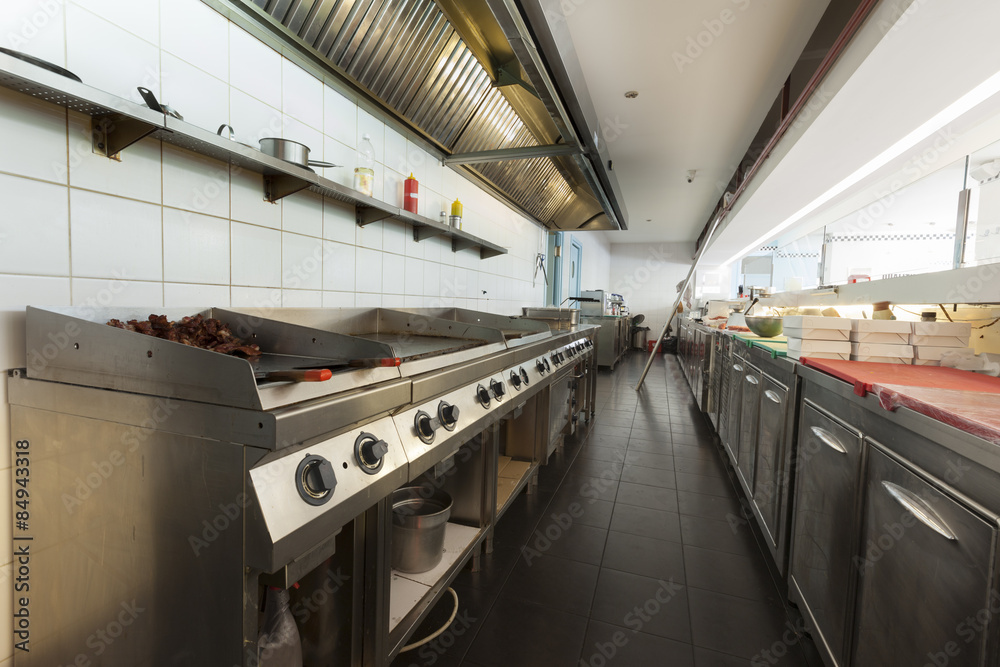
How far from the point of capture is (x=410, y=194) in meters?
2.31

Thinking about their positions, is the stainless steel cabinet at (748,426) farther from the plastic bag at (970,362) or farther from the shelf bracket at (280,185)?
the shelf bracket at (280,185)

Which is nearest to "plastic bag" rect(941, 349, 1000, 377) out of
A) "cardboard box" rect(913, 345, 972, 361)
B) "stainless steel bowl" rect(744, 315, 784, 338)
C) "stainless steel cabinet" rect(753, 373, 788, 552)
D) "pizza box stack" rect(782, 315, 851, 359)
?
"cardboard box" rect(913, 345, 972, 361)

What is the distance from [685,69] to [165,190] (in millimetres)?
3166

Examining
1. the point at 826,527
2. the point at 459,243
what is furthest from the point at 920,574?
the point at 459,243

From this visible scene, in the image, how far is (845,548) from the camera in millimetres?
1184

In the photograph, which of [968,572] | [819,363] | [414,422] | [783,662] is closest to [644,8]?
[819,363]

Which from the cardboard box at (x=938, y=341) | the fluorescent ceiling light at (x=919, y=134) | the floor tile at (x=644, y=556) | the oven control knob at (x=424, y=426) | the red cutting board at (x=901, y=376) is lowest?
the floor tile at (x=644, y=556)

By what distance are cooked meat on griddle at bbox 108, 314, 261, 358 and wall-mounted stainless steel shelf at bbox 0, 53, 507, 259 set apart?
0.45 metres

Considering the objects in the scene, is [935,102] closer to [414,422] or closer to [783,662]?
[783,662]

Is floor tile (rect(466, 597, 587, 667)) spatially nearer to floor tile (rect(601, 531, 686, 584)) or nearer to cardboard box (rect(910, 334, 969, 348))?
floor tile (rect(601, 531, 686, 584))

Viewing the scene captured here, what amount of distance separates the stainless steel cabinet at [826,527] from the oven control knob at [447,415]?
1.09m

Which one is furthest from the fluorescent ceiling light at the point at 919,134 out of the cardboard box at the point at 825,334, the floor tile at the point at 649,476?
the floor tile at the point at 649,476

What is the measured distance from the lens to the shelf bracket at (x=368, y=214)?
2023mm

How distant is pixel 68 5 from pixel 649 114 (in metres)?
3.69
